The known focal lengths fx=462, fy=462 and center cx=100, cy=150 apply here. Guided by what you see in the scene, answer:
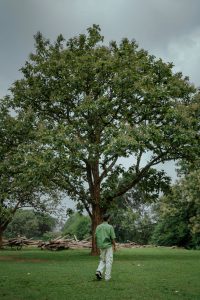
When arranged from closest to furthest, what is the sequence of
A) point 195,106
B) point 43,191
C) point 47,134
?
point 47,134, point 195,106, point 43,191

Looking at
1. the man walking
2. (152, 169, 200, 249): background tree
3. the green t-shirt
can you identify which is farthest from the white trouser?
(152, 169, 200, 249): background tree

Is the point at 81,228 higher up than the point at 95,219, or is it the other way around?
the point at 81,228

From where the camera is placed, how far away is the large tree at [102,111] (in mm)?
27281

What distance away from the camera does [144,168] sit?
3111 centimetres

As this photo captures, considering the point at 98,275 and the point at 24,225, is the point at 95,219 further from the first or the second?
the point at 24,225

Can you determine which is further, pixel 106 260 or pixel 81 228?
pixel 81 228

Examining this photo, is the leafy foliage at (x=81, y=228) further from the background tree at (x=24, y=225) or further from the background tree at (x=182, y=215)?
the background tree at (x=24, y=225)

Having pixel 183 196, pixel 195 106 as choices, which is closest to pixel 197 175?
pixel 183 196

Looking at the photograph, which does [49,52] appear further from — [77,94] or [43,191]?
[43,191]

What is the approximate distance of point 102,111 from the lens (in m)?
28.9

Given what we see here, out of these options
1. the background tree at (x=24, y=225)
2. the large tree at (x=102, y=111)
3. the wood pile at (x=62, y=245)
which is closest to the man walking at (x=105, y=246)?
the large tree at (x=102, y=111)

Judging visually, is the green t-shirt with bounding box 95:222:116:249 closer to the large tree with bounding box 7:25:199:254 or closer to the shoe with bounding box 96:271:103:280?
the shoe with bounding box 96:271:103:280

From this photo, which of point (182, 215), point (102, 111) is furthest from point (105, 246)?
point (182, 215)

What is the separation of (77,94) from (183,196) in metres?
25.4
